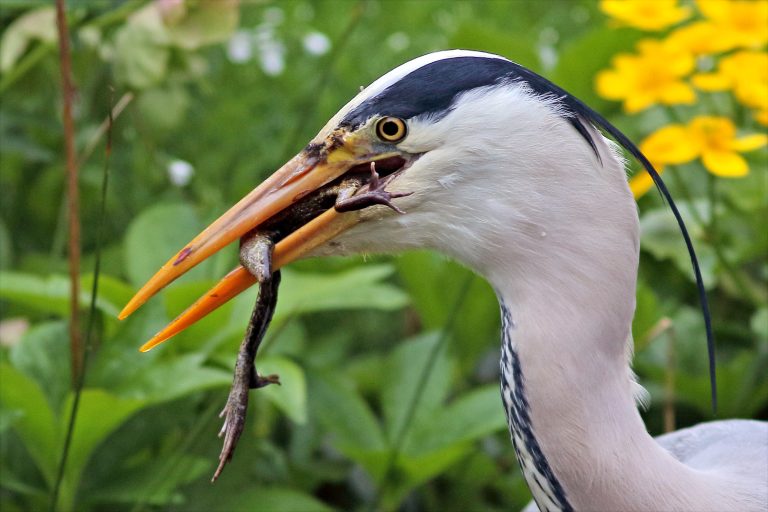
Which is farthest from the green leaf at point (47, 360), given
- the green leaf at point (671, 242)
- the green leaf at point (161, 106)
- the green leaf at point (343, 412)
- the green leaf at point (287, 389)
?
the green leaf at point (671, 242)

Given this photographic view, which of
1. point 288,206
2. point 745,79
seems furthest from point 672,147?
point 288,206

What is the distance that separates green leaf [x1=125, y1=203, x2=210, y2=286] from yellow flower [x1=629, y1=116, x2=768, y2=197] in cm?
87

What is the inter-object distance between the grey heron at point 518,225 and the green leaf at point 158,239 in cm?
86

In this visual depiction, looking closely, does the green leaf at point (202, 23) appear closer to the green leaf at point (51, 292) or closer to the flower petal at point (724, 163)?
the green leaf at point (51, 292)

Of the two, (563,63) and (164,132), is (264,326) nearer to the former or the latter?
(164,132)

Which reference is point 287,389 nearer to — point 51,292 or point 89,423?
point 89,423

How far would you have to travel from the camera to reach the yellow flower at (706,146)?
1992 mm

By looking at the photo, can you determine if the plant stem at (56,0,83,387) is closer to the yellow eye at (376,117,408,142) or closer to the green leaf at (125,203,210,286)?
the green leaf at (125,203,210,286)

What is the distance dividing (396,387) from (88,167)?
1031mm

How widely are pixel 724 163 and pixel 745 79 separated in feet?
0.69

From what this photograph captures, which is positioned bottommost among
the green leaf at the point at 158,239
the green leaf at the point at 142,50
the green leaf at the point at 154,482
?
the green leaf at the point at 154,482

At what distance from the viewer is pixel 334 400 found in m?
2.10

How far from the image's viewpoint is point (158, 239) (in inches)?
81.9

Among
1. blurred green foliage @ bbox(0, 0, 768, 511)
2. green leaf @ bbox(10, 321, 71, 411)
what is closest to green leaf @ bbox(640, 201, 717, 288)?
blurred green foliage @ bbox(0, 0, 768, 511)
